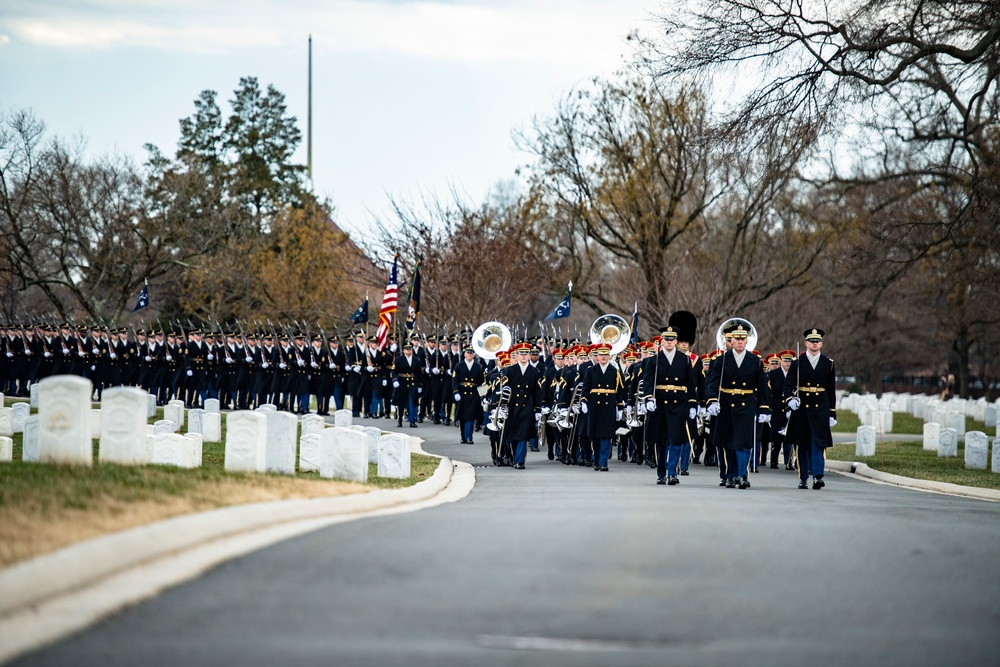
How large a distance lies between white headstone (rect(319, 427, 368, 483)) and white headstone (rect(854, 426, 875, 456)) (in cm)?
1345

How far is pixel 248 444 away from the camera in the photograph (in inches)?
516

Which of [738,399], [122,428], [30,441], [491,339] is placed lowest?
[30,441]

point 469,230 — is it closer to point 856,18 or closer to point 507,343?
point 507,343

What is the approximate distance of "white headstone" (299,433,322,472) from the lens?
55.4ft

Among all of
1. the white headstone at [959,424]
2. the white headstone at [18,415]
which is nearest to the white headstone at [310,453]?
the white headstone at [18,415]

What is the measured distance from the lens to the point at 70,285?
48125 millimetres

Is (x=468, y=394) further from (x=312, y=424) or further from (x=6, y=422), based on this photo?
(x=6, y=422)

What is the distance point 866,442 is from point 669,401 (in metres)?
9.25

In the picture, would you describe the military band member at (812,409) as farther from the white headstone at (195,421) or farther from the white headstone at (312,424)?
the white headstone at (195,421)

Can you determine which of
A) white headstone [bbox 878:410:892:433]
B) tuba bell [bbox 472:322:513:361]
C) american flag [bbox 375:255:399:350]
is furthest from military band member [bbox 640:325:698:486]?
white headstone [bbox 878:410:892:433]

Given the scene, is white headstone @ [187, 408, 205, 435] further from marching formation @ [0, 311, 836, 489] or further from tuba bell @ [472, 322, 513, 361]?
tuba bell @ [472, 322, 513, 361]

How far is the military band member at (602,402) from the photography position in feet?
65.6

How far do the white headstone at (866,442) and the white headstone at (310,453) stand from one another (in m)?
12.4

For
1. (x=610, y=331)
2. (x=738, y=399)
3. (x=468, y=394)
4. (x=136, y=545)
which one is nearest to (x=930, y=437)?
(x=610, y=331)
